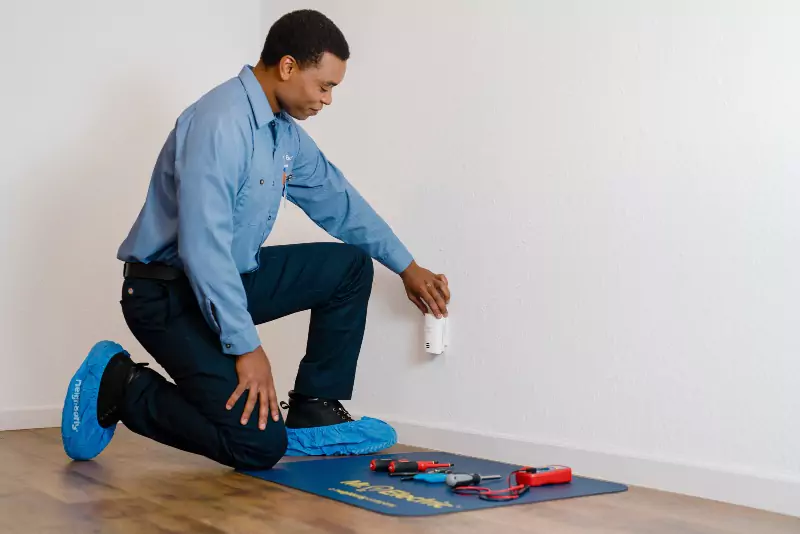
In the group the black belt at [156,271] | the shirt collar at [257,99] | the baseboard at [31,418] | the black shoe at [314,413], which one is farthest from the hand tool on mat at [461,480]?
the baseboard at [31,418]

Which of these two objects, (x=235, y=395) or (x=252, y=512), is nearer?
(x=252, y=512)

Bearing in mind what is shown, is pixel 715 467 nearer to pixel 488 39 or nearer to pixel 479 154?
pixel 479 154

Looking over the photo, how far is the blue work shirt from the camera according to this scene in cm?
194

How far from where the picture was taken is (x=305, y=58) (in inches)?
81.0

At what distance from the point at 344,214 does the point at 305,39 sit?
53 centimetres

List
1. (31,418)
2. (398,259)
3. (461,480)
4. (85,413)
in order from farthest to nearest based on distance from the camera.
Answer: (31,418), (398,259), (85,413), (461,480)

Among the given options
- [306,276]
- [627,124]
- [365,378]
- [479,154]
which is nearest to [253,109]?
[306,276]

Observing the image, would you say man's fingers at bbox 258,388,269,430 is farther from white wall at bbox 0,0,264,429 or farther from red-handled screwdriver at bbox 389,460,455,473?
white wall at bbox 0,0,264,429

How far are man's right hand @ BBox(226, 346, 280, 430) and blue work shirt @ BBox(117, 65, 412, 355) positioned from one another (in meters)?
0.03

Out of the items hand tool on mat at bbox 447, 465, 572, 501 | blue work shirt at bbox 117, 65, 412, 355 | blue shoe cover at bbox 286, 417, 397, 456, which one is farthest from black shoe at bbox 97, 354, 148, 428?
hand tool on mat at bbox 447, 465, 572, 501

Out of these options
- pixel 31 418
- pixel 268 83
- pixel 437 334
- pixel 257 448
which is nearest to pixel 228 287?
pixel 257 448

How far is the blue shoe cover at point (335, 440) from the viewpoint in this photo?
230cm

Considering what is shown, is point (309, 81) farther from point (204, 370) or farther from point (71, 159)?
point (71, 159)

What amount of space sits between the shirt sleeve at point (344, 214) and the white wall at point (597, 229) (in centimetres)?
15
